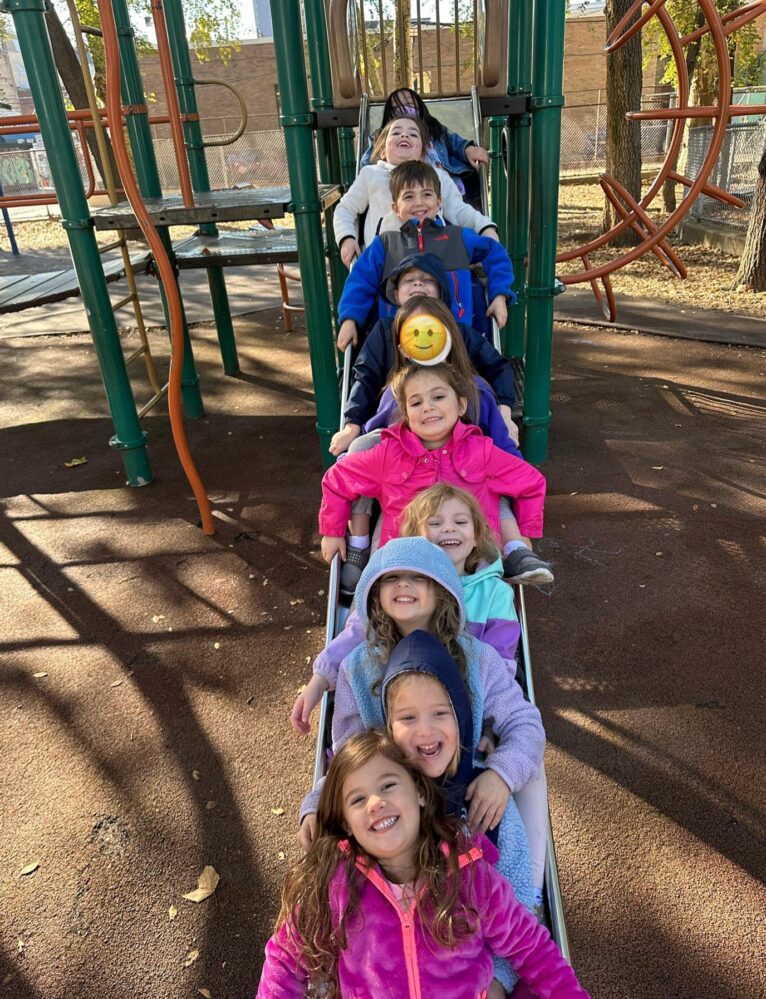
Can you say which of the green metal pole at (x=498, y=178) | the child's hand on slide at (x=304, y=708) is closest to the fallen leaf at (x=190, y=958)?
the child's hand on slide at (x=304, y=708)

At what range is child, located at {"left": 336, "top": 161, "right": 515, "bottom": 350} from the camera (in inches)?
161

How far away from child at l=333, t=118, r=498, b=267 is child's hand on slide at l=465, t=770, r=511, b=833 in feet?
11.2

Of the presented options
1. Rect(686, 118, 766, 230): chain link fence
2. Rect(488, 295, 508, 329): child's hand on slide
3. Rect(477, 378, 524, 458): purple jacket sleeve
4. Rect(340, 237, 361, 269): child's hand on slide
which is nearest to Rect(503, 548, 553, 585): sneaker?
Rect(477, 378, 524, 458): purple jacket sleeve

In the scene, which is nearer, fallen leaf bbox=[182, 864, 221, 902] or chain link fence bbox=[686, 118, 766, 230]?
fallen leaf bbox=[182, 864, 221, 902]

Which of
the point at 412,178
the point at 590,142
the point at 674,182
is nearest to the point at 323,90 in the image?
the point at 412,178

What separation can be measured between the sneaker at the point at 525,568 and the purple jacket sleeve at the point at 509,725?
1.19 feet

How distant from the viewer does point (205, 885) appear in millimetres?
2703

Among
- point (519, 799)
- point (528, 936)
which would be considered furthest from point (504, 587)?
point (528, 936)

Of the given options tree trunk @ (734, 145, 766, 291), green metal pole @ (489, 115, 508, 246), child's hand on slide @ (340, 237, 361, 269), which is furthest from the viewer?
tree trunk @ (734, 145, 766, 291)

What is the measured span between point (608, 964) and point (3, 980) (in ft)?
6.37

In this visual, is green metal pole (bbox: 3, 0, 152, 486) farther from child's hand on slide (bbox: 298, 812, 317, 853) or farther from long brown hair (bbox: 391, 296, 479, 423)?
child's hand on slide (bbox: 298, 812, 317, 853)

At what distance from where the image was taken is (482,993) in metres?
1.67

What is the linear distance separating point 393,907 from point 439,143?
487 centimetres

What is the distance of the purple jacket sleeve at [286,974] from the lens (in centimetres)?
170
